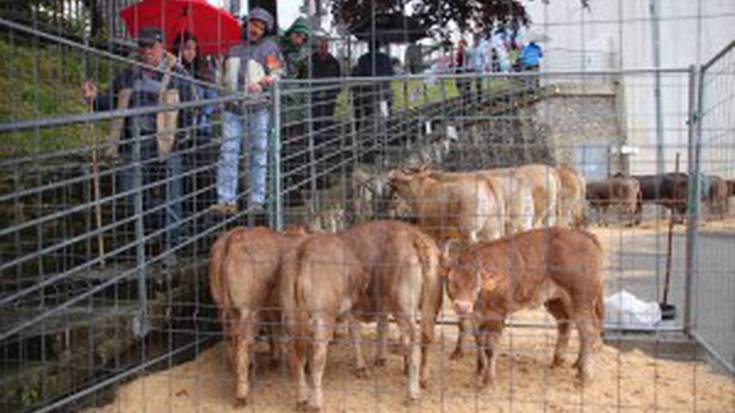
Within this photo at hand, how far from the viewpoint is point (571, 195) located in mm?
13492

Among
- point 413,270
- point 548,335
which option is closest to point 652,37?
point 413,270

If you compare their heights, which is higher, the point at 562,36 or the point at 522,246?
the point at 562,36

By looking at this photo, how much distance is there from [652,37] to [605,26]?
34 cm

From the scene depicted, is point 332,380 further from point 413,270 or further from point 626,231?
point 626,231

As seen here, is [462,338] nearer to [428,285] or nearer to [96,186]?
[428,285]

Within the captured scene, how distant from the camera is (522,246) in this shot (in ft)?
24.1

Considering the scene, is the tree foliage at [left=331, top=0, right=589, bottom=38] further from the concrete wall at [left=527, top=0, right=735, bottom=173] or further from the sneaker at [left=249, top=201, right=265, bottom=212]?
the sneaker at [left=249, top=201, right=265, bottom=212]

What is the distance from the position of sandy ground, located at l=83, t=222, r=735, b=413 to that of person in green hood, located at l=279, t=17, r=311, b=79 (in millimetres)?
3738

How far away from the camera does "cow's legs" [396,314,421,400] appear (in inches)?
273

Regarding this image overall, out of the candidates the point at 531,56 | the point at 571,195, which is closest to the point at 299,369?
the point at 531,56

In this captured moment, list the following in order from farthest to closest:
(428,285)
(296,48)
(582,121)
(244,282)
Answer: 1. (582,121)
2. (296,48)
3. (428,285)
4. (244,282)

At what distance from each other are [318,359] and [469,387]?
131cm

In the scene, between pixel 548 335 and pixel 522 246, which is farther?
pixel 548 335

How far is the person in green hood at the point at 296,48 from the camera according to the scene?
10.4 meters
